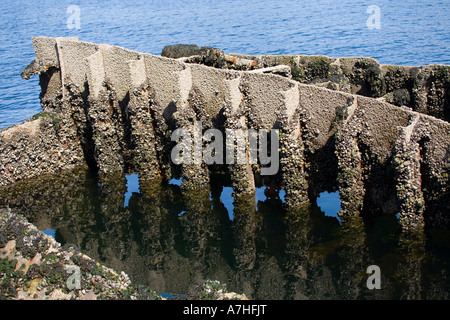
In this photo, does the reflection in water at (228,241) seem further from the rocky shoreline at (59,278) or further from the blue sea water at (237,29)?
the blue sea water at (237,29)

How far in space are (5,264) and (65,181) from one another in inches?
571

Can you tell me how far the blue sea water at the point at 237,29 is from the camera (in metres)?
64.2

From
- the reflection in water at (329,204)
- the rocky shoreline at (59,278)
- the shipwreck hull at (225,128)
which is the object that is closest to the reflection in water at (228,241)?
the reflection in water at (329,204)

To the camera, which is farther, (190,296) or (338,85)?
Answer: (338,85)

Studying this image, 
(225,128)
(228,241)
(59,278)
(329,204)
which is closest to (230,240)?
(228,241)

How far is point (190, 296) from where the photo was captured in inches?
715

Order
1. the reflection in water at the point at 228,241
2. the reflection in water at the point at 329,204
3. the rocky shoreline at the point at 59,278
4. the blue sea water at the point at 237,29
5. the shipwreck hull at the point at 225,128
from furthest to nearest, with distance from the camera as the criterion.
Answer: the blue sea water at the point at 237,29 → the reflection in water at the point at 329,204 → the shipwreck hull at the point at 225,128 → the reflection in water at the point at 228,241 → the rocky shoreline at the point at 59,278

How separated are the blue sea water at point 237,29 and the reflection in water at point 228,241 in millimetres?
23518

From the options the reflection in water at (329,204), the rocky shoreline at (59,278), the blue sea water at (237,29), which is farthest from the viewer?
the blue sea water at (237,29)

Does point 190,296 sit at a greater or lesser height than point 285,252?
greater

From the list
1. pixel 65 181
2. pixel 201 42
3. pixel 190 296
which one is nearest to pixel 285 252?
pixel 190 296

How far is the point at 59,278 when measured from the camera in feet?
67.3

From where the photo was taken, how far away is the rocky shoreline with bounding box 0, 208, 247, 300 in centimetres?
1888
